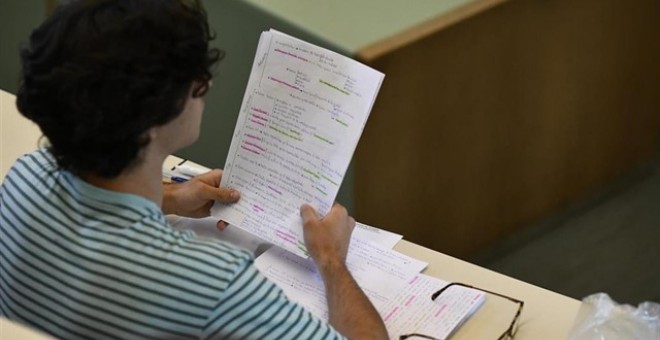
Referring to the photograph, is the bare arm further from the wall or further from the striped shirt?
the wall

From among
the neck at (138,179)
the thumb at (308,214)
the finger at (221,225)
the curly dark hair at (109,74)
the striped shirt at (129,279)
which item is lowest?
the striped shirt at (129,279)

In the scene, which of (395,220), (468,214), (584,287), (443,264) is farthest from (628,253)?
(443,264)

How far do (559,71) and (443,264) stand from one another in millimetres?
1228

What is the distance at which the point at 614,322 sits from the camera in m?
1.35

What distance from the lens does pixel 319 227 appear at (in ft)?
4.66

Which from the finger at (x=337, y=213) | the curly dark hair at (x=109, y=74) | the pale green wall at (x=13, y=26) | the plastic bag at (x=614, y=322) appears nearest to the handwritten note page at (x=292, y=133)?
the finger at (x=337, y=213)

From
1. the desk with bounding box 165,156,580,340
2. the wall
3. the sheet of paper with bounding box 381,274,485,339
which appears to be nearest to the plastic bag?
the desk with bounding box 165,156,580,340

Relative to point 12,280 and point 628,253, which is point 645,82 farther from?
point 12,280

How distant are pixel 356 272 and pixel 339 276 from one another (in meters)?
0.10

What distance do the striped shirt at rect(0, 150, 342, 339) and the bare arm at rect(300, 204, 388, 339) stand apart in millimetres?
117

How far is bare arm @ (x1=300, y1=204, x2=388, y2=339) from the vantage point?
4.19 feet

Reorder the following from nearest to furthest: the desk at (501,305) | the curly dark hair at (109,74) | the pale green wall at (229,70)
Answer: the curly dark hair at (109,74) < the desk at (501,305) < the pale green wall at (229,70)

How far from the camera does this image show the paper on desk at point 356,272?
1426 mm

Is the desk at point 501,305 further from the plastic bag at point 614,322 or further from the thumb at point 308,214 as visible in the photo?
the thumb at point 308,214
